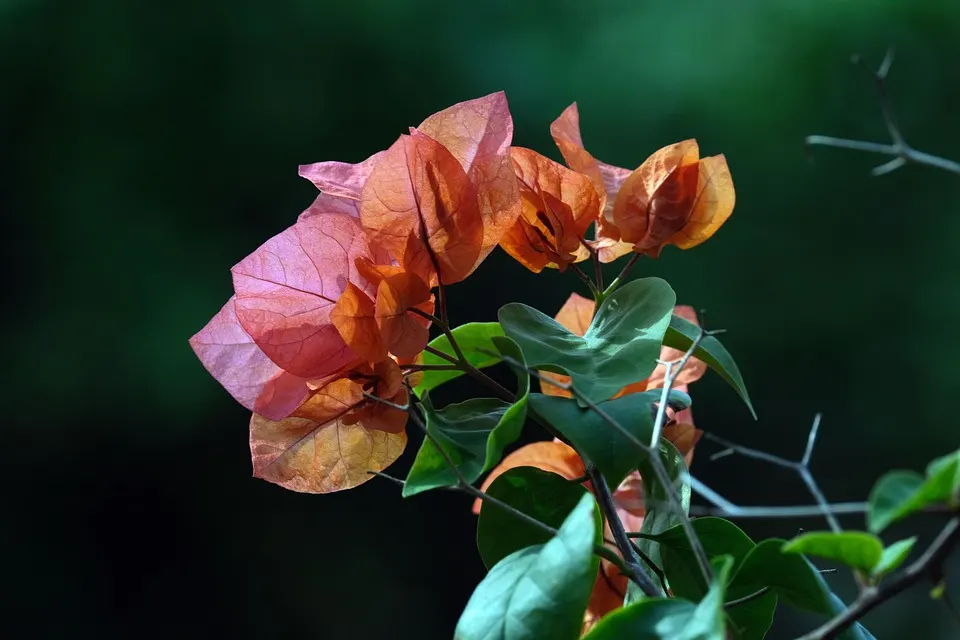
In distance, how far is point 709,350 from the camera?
0.33m

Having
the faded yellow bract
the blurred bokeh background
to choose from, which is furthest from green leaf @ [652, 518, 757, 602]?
the blurred bokeh background

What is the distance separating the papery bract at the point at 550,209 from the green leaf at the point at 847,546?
0.16 metres

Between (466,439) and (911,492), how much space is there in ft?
0.47

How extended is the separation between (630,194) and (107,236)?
6.74ft

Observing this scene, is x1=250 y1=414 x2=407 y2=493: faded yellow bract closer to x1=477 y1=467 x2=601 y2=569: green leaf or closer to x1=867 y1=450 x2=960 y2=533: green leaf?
x1=477 y1=467 x2=601 y2=569: green leaf

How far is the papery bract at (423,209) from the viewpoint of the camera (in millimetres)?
298

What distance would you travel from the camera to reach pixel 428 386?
1.19 ft

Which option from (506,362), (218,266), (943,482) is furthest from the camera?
(218,266)

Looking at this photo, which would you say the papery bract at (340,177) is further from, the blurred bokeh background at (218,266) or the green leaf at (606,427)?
the blurred bokeh background at (218,266)

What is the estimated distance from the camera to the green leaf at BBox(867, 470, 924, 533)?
0.54 ft

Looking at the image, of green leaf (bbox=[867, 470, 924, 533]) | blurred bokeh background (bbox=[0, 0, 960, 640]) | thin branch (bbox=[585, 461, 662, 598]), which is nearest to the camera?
green leaf (bbox=[867, 470, 924, 533])

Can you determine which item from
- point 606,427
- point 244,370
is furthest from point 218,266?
point 606,427

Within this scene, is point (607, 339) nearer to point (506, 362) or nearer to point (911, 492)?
point (506, 362)

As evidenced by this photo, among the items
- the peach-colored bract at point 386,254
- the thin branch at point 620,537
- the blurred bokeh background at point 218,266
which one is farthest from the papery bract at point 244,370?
the blurred bokeh background at point 218,266
